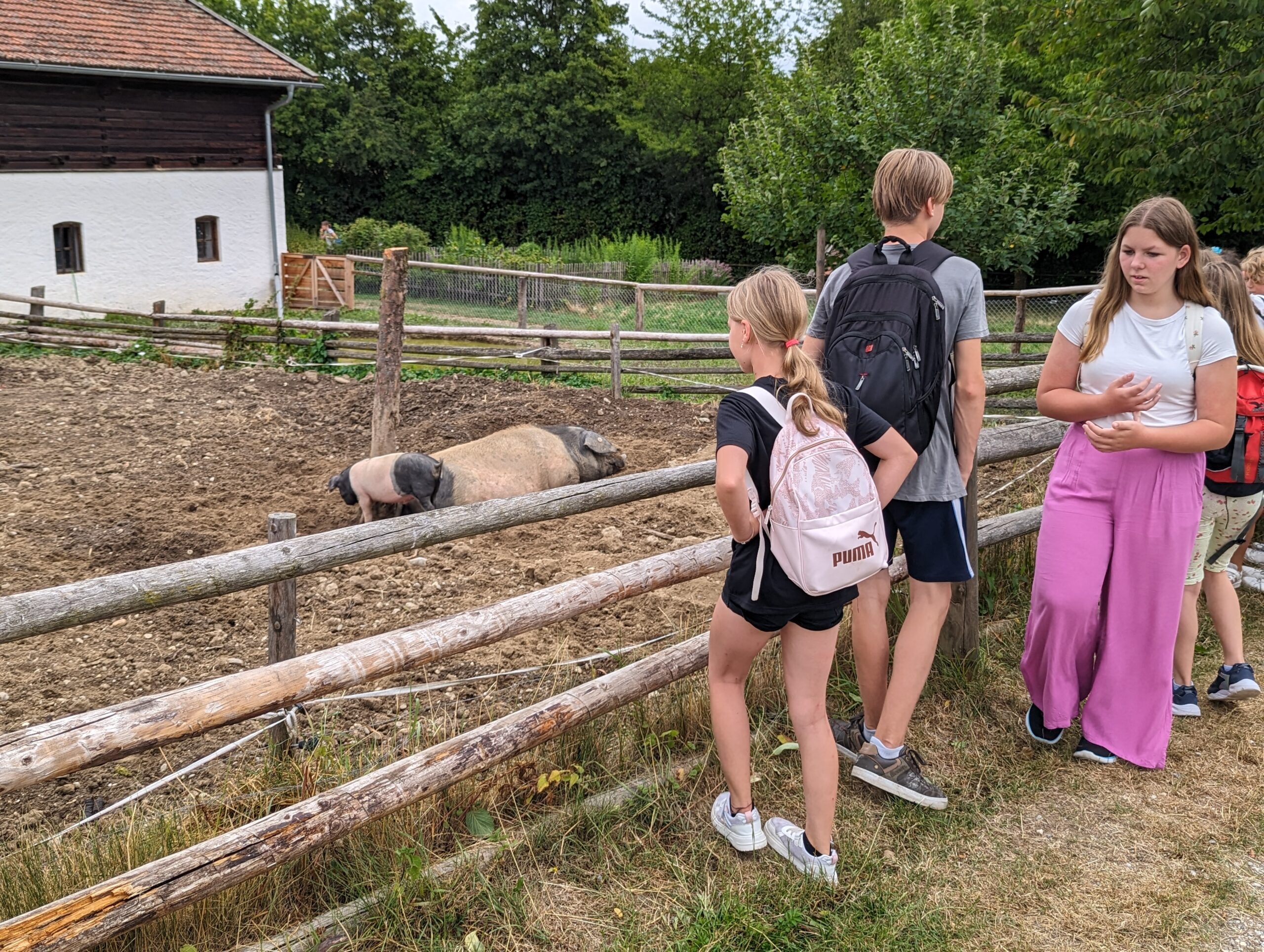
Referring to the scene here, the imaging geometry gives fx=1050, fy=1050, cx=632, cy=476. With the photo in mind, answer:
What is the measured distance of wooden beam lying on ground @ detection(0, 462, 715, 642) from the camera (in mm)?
2523

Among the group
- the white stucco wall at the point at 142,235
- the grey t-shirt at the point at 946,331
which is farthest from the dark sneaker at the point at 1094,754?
the white stucco wall at the point at 142,235

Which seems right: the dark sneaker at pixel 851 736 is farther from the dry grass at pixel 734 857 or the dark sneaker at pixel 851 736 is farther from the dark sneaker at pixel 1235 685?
the dark sneaker at pixel 1235 685

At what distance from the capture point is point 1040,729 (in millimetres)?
3453

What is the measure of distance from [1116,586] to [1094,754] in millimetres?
544

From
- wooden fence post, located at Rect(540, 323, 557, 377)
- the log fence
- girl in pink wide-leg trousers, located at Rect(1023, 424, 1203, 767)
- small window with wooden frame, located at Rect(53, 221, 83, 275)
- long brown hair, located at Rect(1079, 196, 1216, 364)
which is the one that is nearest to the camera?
the log fence

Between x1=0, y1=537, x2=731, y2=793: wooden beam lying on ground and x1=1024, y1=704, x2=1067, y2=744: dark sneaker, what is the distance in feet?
3.96

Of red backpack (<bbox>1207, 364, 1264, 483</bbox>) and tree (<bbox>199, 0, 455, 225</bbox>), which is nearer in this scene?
red backpack (<bbox>1207, 364, 1264, 483</bbox>)

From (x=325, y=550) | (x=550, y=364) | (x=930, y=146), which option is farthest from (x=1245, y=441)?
(x=930, y=146)

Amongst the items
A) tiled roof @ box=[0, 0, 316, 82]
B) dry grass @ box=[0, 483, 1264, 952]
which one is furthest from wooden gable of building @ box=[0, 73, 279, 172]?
dry grass @ box=[0, 483, 1264, 952]

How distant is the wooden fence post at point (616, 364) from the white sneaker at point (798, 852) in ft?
27.3

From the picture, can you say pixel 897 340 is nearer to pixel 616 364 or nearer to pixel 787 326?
pixel 787 326

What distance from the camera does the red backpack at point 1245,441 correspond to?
361 cm

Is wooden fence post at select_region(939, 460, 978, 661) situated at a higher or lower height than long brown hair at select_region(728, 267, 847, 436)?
lower

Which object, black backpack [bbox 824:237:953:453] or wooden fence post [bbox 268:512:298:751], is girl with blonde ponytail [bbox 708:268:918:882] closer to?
black backpack [bbox 824:237:953:453]
